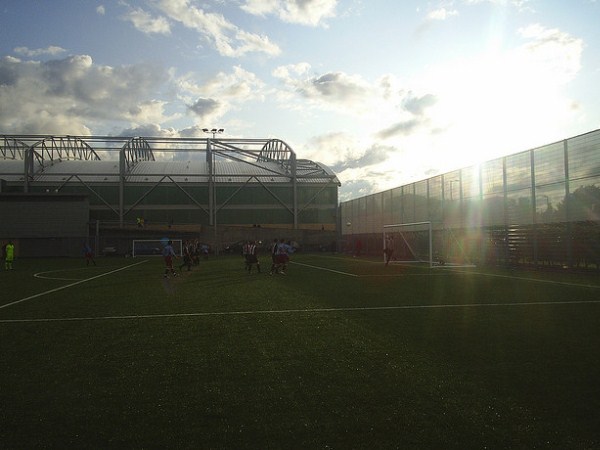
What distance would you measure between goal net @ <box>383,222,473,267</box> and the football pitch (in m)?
20.5

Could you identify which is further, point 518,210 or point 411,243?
point 411,243

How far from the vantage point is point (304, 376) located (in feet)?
20.4

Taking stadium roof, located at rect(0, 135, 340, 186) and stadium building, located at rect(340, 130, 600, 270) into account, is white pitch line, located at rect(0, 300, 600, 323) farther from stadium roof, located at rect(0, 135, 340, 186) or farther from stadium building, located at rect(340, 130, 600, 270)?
stadium roof, located at rect(0, 135, 340, 186)

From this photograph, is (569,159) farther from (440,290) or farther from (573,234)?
(440,290)

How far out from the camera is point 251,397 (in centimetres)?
543

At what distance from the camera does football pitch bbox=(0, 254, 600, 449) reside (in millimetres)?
4449

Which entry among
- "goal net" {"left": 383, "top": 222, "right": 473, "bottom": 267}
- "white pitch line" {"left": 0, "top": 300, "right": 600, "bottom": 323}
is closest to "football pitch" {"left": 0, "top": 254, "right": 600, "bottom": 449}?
"white pitch line" {"left": 0, "top": 300, "right": 600, "bottom": 323}

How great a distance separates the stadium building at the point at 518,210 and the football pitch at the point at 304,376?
44.7 ft

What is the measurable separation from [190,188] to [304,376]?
64139mm

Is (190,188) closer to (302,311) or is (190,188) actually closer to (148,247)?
(148,247)

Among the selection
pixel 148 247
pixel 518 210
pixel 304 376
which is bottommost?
pixel 304 376

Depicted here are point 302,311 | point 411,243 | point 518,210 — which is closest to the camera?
point 302,311

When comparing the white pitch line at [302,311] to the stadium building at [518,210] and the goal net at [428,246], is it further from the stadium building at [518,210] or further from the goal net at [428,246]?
the goal net at [428,246]

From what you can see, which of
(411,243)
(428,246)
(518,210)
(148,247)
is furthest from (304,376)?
(148,247)
